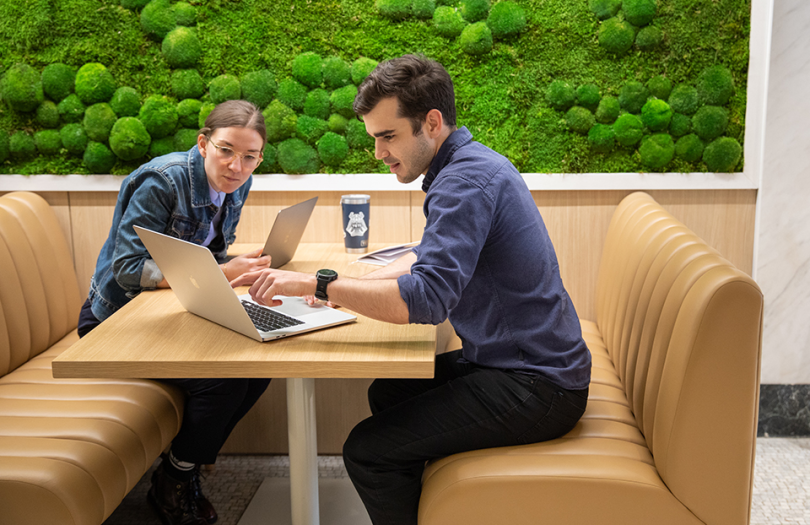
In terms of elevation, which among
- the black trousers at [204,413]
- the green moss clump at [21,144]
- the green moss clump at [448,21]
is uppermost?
the green moss clump at [448,21]

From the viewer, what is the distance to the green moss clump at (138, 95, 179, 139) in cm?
246

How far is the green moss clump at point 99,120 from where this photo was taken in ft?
8.05

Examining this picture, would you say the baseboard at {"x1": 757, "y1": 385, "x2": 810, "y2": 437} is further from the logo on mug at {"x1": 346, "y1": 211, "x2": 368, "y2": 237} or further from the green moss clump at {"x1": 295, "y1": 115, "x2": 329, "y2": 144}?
the green moss clump at {"x1": 295, "y1": 115, "x2": 329, "y2": 144}

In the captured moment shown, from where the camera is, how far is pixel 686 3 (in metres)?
2.37

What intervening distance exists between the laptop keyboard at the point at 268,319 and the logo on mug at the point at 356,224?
0.70 metres

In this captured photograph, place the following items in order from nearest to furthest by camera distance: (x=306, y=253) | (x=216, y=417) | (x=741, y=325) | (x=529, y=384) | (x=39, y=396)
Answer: (x=741, y=325)
(x=529, y=384)
(x=39, y=396)
(x=216, y=417)
(x=306, y=253)

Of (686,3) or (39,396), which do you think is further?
(686,3)

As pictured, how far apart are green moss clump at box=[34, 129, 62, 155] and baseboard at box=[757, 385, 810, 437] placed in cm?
293

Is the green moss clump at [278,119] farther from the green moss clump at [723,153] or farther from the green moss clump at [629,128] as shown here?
the green moss clump at [723,153]

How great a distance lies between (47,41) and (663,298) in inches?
93.6

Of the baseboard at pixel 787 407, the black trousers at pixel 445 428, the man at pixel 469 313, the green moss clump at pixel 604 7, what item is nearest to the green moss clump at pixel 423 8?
the green moss clump at pixel 604 7

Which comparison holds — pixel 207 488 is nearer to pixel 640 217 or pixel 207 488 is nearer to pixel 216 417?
pixel 216 417

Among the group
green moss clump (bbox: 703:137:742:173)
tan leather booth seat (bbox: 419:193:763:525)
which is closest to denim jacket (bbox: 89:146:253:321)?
tan leather booth seat (bbox: 419:193:763:525)

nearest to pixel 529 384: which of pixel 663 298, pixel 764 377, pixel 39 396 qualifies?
pixel 663 298
